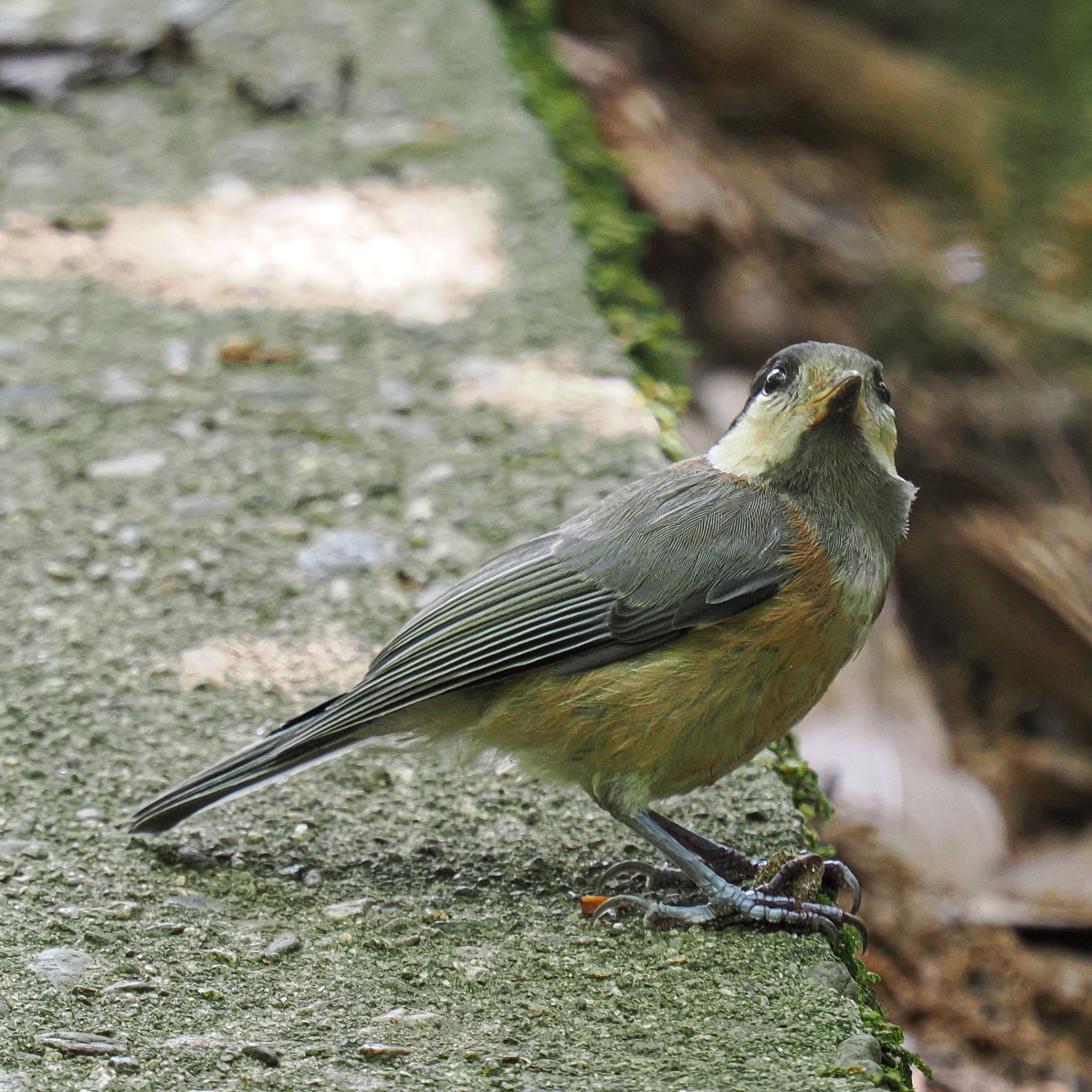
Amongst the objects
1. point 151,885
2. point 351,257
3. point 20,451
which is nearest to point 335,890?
point 151,885

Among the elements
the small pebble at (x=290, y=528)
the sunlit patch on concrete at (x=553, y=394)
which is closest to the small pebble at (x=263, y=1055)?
the small pebble at (x=290, y=528)

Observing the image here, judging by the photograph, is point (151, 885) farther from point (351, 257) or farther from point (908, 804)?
point (351, 257)

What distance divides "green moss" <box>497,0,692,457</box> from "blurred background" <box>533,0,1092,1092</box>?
0.40ft

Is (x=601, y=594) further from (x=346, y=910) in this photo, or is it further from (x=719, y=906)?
(x=346, y=910)

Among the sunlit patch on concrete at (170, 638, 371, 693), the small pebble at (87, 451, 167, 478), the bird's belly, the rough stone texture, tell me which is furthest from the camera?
the small pebble at (87, 451, 167, 478)

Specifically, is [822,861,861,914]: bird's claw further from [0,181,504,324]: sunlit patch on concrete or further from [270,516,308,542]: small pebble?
[0,181,504,324]: sunlit patch on concrete

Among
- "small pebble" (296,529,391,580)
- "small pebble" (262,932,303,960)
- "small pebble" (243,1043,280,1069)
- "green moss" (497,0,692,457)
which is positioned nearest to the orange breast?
"small pebble" (262,932,303,960)

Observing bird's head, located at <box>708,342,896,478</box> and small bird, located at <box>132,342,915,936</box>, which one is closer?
small bird, located at <box>132,342,915,936</box>

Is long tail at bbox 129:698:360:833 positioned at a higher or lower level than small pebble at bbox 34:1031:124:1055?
lower

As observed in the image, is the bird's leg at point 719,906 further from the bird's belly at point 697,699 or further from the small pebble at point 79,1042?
the small pebble at point 79,1042

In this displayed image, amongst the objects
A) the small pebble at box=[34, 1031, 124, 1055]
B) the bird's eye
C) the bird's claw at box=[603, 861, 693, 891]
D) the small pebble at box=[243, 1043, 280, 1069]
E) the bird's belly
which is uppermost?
the bird's eye

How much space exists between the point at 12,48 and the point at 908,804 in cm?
426

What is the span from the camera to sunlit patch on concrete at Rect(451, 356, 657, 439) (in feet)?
12.7

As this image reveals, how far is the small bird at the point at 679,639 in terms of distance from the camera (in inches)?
99.0
